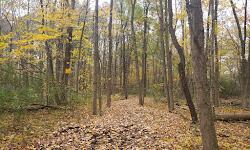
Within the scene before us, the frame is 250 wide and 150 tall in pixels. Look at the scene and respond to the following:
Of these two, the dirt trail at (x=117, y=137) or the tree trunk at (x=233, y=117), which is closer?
the dirt trail at (x=117, y=137)

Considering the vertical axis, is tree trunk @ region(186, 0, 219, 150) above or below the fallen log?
above

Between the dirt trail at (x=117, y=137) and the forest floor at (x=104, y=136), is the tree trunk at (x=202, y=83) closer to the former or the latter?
the forest floor at (x=104, y=136)

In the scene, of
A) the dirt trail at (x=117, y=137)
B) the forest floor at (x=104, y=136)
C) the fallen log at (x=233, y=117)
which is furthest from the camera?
the fallen log at (x=233, y=117)

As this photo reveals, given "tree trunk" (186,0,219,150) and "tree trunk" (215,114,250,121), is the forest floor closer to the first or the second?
"tree trunk" (186,0,219,150)

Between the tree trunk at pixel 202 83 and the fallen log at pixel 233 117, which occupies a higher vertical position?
the tree trunk at pixel 202 83

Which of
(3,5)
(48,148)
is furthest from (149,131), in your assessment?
(3,5)

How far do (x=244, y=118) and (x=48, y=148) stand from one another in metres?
8.88

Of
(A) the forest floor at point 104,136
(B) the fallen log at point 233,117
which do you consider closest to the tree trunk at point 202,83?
(A) the forest floor at point 104,136

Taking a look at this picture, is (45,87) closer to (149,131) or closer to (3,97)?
(3,97)

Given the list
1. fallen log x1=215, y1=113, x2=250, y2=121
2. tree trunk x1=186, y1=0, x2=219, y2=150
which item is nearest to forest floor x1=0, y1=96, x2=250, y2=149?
tree trunk x1=186, y1=0, x2=219, y2=150

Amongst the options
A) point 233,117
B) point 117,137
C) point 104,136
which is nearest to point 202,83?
point 117,137

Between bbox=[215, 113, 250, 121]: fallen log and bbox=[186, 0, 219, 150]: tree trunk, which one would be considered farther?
bbox=[215, 113, 250, 121]: fallen log

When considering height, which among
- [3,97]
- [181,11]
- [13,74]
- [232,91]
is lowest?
[232,91]

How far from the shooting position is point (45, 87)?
7949 millimetres
